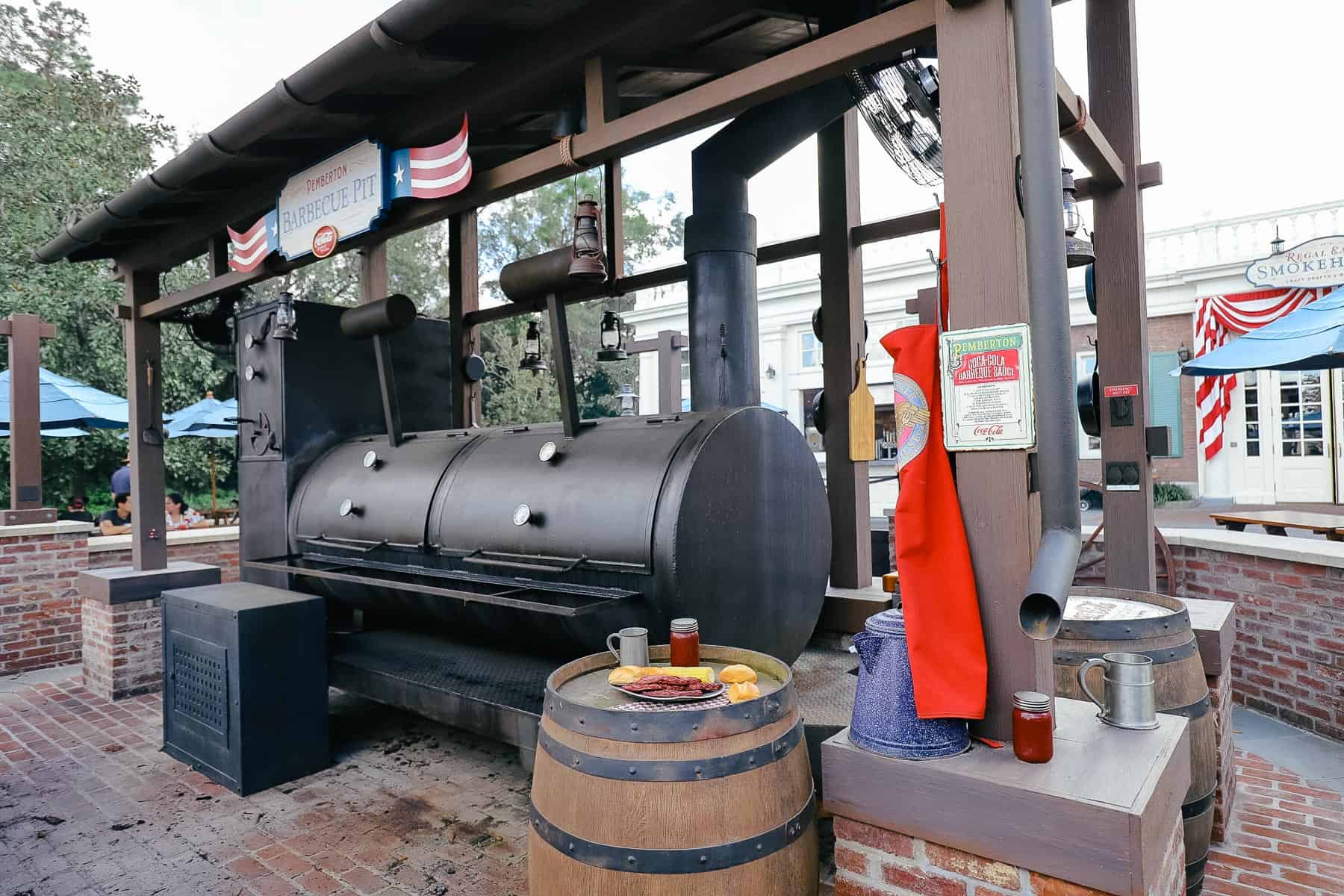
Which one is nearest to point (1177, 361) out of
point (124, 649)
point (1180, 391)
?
point (1180, 391)

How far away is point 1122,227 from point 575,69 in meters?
2.79

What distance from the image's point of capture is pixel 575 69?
12.2ft

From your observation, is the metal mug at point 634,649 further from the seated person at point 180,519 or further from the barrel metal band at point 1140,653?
the seated person at point 180,519

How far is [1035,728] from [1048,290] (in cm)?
107

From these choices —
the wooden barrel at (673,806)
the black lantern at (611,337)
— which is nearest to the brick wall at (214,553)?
the black lantern at (611,337)

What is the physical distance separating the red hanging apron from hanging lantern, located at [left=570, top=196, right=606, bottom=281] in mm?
1624

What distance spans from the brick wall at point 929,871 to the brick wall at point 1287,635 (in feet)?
10.7

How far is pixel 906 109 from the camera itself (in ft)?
12.4

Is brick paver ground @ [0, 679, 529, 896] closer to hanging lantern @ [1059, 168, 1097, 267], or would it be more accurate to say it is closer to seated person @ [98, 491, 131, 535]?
hanging lantern @ [1059, 168, 1097, 267]

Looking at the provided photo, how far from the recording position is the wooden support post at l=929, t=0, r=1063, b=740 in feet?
6.72

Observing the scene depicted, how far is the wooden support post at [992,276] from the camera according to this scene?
205cm

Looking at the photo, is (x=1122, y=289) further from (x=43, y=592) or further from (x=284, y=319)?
(x=43, y=592)

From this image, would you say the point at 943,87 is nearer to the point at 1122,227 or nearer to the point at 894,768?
the point at 894,768

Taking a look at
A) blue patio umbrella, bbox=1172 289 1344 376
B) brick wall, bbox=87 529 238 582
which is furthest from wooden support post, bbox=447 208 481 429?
blue patio umbrella, bbox=1172 289 1344 376
